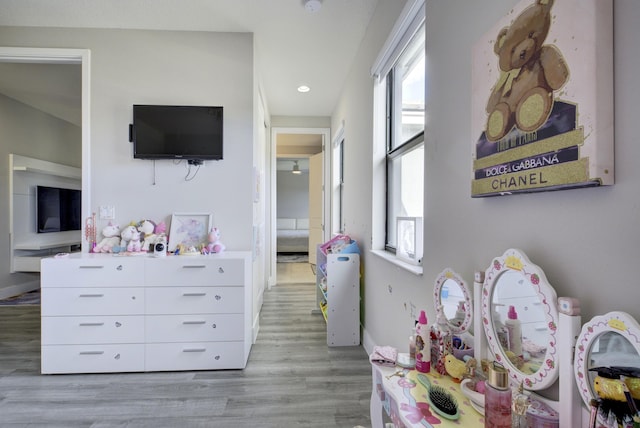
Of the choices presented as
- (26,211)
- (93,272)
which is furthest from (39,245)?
(93,272)

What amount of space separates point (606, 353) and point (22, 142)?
601 cm

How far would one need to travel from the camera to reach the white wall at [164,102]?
99.8 inches

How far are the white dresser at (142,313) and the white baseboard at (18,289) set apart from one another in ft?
9.41

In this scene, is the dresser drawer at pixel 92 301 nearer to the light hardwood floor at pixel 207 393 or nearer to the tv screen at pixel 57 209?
the light hardwood floor at pixel 207 393

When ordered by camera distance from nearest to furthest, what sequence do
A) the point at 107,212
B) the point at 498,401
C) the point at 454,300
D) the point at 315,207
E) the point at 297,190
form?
A: the point at 498,401
the point at 454,300
the point at 107,212
the point at 315,207
the point at 297,190

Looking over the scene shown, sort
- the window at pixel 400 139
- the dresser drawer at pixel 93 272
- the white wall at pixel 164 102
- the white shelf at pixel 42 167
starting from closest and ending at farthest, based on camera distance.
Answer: the window at pixel 400 139
the dresser drawer at pixel 93 272
the white wall at pixel 164 102
the white shelf at pixel 42 167

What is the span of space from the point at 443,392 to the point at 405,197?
Answer: 141cm

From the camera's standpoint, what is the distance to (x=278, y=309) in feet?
11.9

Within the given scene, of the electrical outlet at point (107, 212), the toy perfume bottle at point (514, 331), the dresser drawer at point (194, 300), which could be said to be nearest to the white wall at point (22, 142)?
the electrical outlet at point (107, 212)

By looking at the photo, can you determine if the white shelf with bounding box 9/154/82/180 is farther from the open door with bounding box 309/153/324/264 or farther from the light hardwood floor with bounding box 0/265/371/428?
the open door with bounding box 309/153/324/264

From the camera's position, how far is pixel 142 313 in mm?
2178

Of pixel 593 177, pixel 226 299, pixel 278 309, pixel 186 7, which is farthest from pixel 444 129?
pixel 278 309

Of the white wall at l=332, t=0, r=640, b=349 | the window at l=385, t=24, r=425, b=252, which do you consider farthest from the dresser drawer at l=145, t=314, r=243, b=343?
the window at l=385, t=24, r=425, b=252

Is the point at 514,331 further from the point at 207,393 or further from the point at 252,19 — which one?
the point at 252,19
